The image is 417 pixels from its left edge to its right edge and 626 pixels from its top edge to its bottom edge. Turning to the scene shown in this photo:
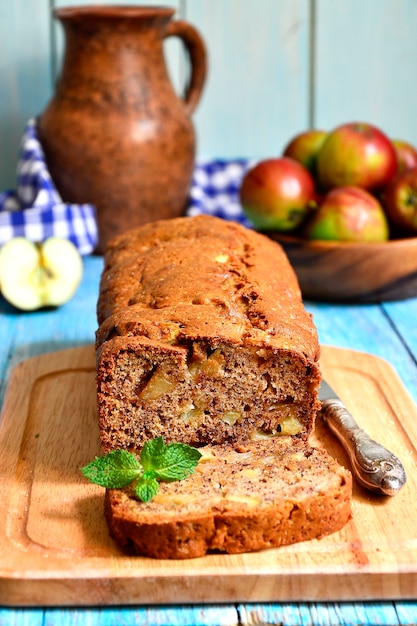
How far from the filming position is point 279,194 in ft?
13.0

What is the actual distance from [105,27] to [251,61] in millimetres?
1076

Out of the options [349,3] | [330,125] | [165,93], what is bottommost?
[330,125]

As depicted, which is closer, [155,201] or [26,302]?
[26,302]

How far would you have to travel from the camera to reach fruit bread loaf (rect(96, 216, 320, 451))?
8.02 ft

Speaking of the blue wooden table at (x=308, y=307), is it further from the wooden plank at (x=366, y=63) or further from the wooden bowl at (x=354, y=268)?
the wooden plank at (x=366, y=63)

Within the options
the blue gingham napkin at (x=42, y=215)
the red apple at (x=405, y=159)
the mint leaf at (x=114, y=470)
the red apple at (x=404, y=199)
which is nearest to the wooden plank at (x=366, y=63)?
the red apple at (x=405, y=159)

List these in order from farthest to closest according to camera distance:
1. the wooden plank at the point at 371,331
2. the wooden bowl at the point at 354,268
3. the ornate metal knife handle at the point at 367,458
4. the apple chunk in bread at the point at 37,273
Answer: the apple chunk in bread at the point at 37,273
the wooden bowl at the point at 354,268
the wooden plank at the point at 371,331
the ornate metal knife handle at the point at 367,458

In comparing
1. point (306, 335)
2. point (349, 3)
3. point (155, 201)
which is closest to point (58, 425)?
point (306, 335)

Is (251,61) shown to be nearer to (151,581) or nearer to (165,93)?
(165,93)

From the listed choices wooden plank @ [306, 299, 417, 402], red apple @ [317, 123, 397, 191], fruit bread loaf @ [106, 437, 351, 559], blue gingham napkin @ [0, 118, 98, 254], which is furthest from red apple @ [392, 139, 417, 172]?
fruit bread loaf @ [106, 437, 351, 559]

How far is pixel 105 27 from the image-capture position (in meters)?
4.24

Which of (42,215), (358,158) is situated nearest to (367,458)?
(358,158)

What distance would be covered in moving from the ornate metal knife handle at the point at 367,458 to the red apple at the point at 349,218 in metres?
1.32

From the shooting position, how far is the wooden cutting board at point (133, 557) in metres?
2.01
